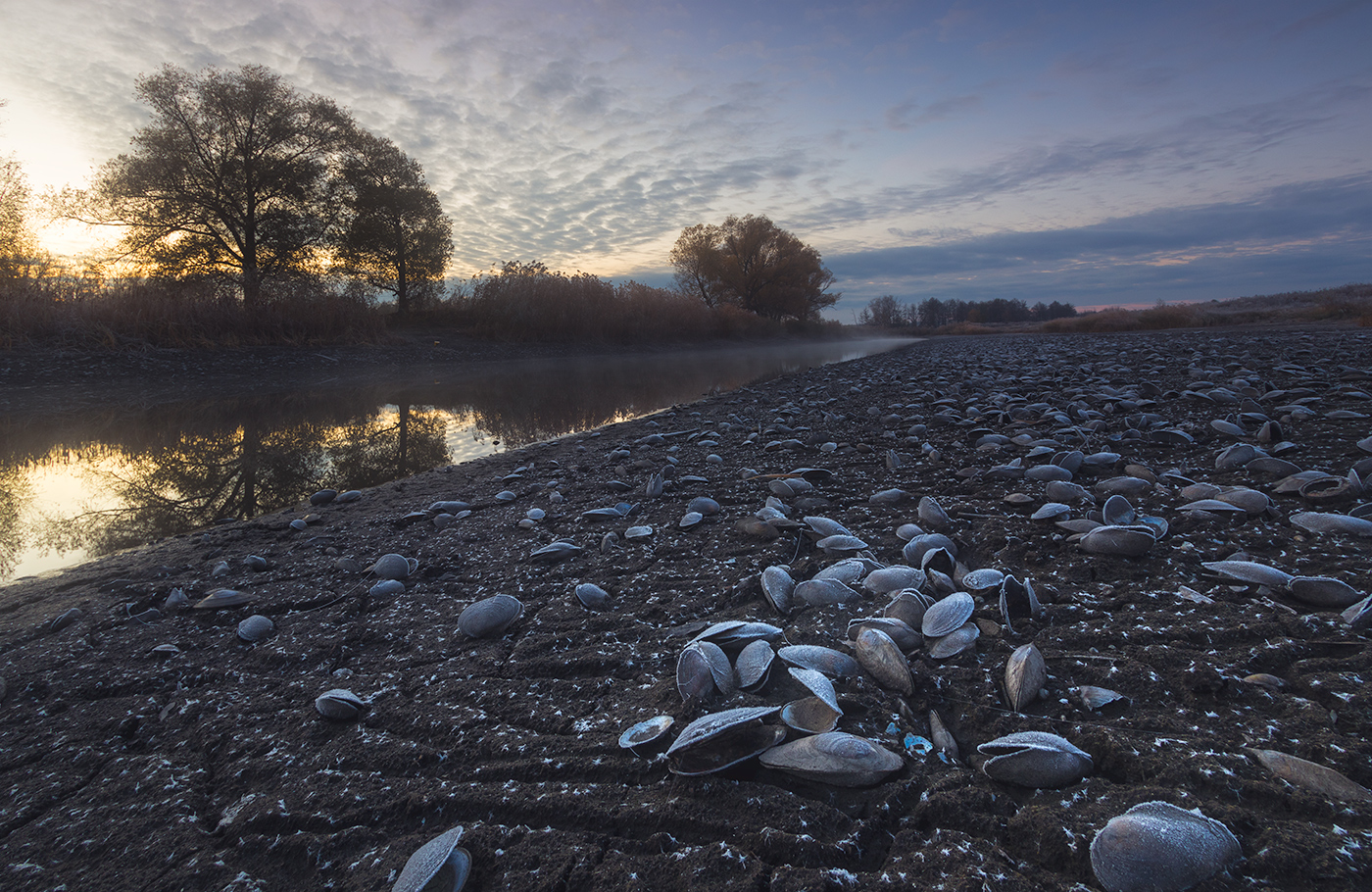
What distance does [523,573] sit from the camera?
240 cm

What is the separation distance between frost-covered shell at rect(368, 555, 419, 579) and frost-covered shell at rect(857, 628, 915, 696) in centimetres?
201

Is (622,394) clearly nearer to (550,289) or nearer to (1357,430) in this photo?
(1357,430)

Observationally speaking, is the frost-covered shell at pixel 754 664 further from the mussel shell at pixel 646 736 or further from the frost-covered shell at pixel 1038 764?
the frost-covered shell at pixel 1038 764

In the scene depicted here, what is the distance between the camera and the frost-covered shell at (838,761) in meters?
1.08

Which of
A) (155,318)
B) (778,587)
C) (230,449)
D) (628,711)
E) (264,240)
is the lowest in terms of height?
(628,711)

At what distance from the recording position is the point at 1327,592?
146 cm

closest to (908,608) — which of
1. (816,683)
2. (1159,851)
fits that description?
(816,683)

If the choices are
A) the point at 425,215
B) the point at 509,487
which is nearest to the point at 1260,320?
the point at 509,487

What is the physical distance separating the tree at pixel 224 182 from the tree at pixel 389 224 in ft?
4.58

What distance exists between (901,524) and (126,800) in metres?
2.71

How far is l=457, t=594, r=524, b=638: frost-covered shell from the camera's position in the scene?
6.15 ft

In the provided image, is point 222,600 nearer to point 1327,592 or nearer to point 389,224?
point 1327,592

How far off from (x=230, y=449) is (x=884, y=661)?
6.26 meters

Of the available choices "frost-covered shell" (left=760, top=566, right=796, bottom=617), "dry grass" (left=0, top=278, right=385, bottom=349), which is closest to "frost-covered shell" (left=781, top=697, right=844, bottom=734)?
"frost-covered shell" (left=760, top=566, right=796, bottom=617)
